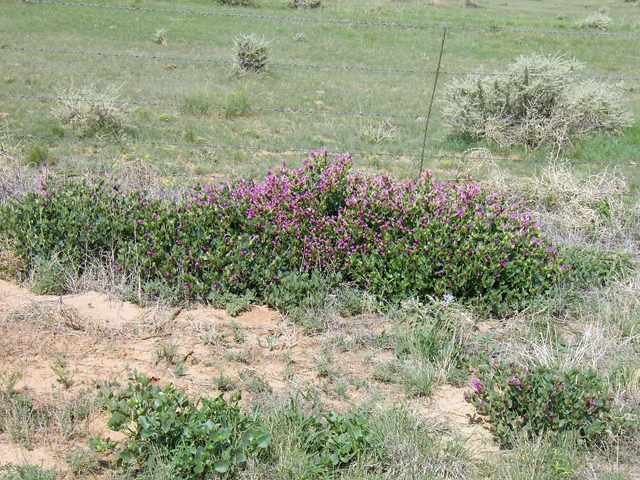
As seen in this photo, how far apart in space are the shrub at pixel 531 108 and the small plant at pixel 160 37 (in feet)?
31.3

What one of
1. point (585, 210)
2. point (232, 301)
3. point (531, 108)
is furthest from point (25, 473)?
point (531, 108)

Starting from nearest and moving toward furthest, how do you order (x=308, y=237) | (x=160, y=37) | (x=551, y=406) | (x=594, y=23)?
(x=551, y=406) → (x=308, y=237) → (x=160, y=37) → (x=594, y=23)

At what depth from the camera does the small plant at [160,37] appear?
52.7 feet

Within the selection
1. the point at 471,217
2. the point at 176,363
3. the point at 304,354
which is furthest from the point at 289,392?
the point at 471,217

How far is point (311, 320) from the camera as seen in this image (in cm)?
434

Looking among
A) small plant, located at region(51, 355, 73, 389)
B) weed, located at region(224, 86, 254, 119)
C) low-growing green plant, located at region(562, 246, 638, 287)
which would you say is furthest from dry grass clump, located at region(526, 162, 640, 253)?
weed, located at region(224, 86, 254, 119)

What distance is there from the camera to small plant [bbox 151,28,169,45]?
16062 mm

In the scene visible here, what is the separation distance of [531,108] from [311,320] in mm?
5711

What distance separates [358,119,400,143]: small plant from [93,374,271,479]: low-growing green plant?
6239 mm

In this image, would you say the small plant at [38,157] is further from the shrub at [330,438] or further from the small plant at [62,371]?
the shrub at [330,438]

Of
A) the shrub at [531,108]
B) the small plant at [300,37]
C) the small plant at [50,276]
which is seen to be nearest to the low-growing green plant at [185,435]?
the small plant at [50,276]

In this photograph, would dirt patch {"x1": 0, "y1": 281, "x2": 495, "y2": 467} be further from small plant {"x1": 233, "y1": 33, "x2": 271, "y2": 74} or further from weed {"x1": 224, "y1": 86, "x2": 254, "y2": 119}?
small plant {"x1": 233, "y1": 33, "x2": 271, "y2": 74}

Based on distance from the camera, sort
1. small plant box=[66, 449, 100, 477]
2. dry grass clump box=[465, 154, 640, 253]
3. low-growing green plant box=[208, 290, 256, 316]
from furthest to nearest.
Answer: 1. dry grass clump box=[465, 154, 640, 253]
2. low-growing green plant box=[208, 290, 256, 316]
3. small plant box=[66, 449, 100, 477]

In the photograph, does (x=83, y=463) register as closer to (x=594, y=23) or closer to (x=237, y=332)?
(x=237, y=332)
